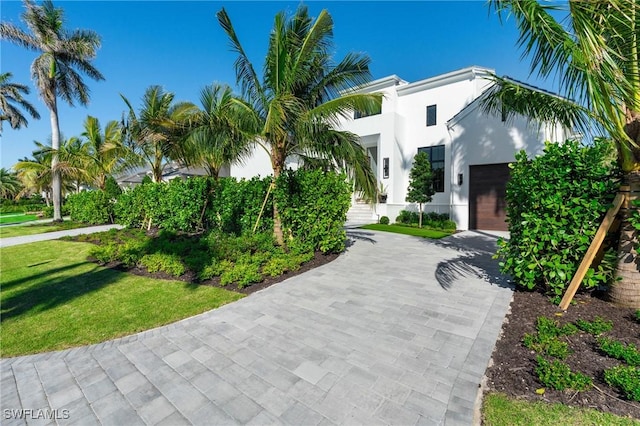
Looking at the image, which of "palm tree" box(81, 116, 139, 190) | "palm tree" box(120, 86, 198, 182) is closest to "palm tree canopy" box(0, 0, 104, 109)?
"palm tree" box(81, 116, 139, 190)

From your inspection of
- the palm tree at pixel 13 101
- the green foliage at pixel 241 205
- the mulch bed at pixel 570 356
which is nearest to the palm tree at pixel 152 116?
the green foliage at pixel 241 205

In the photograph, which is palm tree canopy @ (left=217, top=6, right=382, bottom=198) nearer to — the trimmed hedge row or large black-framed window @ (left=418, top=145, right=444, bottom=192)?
the trimmed hedge row

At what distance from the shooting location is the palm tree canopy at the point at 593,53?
3.02m

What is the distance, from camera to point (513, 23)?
4098 millimetres

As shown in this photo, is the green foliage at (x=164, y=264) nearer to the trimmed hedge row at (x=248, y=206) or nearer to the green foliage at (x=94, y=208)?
the trimmed hedge row at (x=248, y=206)

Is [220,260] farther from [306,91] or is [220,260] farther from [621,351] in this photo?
[621,351]

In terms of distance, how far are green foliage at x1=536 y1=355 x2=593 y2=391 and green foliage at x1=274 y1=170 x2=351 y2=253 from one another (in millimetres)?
5484

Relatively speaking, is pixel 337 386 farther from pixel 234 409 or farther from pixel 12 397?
pixel 12 397

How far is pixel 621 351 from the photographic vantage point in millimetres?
2977

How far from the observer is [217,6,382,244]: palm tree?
275 inches

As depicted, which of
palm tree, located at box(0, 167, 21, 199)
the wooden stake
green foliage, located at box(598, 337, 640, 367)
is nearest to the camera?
green foliage, located at box(598, 337, 640, 367)

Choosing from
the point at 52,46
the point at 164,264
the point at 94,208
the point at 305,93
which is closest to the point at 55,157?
the point at 94,208

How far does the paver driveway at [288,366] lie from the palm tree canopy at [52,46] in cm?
2046

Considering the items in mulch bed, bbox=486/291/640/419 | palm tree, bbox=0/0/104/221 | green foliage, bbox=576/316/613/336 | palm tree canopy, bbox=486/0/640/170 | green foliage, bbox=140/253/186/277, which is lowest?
mulch bed, bbox=486/291/640/419
